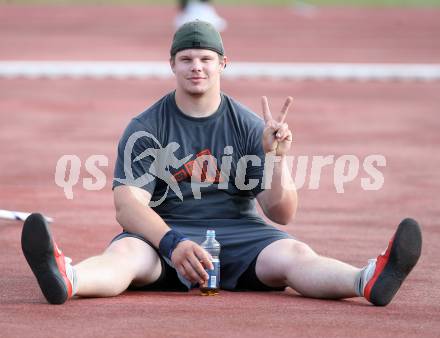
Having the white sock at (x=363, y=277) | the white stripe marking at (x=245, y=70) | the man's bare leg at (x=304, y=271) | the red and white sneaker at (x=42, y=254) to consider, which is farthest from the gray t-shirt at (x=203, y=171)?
the white stripe marking at (x=245, y=70)

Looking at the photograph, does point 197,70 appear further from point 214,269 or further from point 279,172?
point 214,269

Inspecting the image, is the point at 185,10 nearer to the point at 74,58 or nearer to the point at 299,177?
the point at 74,58

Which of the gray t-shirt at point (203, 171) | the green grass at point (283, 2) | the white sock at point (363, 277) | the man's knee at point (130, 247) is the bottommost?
the white sock at point (363, 277)

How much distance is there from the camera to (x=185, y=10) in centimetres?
2527

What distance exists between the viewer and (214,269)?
20.6 ft

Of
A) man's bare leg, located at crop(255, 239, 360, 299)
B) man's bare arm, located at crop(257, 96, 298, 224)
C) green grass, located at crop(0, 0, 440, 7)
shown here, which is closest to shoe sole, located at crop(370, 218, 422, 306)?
man's bare leg, located at crop(255, 239, 360, 299)

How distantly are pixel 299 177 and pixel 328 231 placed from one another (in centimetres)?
250

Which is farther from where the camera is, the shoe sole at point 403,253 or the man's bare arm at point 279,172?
the man's bare arm at point 279,172

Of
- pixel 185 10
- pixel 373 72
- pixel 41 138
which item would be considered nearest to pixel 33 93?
pixel 41 138

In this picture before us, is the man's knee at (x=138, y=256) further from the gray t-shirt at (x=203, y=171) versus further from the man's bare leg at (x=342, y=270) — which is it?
the man's bare leg at (x=342, y=270)

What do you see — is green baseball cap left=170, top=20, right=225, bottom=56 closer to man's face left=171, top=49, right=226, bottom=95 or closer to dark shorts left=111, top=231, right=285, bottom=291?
man's face left=171, top=49, right=226, bottom=95

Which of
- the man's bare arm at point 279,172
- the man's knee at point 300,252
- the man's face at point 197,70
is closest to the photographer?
the man's bare arm at point 279,172

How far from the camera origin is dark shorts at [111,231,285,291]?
6543mm

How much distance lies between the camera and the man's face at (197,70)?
6.52 metres
